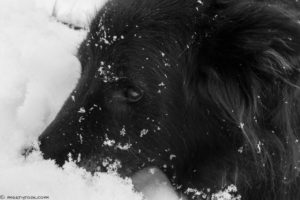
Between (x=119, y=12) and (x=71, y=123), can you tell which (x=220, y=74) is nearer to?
(x=119, y=12)

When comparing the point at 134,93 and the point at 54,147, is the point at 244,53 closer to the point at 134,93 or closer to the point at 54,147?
the point at 134,93

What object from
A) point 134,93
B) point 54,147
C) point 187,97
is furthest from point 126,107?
point 54,147

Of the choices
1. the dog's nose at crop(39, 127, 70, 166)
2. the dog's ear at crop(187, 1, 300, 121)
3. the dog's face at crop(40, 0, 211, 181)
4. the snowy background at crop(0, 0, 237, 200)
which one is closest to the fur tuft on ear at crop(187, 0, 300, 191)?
the dog's ear at crop(187, 1, 300, 121)

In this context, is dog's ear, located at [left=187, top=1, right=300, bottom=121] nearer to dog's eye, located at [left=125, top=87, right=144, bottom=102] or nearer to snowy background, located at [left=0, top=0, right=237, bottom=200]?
dog's eye, located at [left=125, top=87, right=144, bottom=102]

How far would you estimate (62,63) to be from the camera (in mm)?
3627

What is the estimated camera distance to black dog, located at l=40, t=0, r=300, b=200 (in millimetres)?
2490

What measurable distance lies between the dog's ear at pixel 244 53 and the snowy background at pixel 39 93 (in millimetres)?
755

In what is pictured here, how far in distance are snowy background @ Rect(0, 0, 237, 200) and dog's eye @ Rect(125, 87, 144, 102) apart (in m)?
0.49

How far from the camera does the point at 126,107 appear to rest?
2.69m

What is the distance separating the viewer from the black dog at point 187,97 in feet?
8.17

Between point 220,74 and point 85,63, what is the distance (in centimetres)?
85

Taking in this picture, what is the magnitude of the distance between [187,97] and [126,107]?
34 cm

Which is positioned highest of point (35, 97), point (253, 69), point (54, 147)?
point (253, 69)

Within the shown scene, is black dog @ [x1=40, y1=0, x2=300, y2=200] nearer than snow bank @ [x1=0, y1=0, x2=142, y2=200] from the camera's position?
Yes
